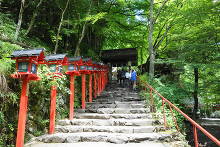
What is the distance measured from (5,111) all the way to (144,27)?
49.0 feet

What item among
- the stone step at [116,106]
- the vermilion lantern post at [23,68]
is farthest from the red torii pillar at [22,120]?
the stone step at [116,106]

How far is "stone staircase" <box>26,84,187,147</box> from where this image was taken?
547 centimetres

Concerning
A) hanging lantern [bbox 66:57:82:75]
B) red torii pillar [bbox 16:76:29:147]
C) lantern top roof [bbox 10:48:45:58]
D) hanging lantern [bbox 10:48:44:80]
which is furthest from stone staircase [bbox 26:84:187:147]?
lantern top roof [bbox 10:48:45:58]

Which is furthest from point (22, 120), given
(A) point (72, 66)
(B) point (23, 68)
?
(A) point (72, 66)

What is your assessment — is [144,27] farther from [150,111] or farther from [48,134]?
[48,134]

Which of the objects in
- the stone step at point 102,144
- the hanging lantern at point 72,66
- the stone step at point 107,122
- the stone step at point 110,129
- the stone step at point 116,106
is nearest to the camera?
the stone step at point 102,144

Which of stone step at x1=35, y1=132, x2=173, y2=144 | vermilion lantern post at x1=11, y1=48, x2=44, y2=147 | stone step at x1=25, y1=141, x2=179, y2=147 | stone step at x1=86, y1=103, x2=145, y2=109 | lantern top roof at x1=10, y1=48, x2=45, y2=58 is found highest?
lantern top roof at x1=10, y1=48, x2=45, y2=58

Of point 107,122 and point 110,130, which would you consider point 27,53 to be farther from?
point 107,122

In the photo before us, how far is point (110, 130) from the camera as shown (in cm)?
630

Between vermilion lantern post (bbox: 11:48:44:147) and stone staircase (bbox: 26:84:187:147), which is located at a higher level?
vermilion lantern post (bbox: 11:48:44:147)

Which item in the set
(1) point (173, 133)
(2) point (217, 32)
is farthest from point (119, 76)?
(1) point (173, 133)

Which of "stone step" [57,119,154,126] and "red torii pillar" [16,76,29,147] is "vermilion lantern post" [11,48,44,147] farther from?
"stone step" [57,119,154,126]

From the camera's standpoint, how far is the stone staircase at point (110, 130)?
547cm

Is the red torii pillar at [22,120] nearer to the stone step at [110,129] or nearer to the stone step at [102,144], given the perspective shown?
the stone step at [102,144]
